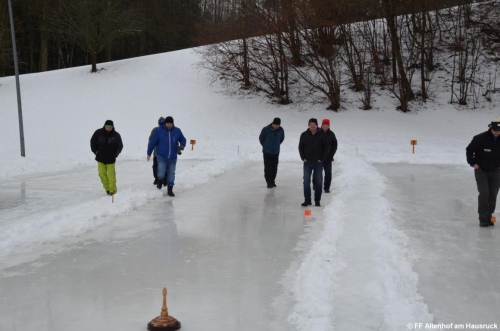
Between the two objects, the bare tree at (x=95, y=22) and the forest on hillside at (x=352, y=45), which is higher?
the bare tree at (x=95, y=22)

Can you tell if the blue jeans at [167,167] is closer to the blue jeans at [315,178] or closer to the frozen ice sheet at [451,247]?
the blue jeans at [315,178]

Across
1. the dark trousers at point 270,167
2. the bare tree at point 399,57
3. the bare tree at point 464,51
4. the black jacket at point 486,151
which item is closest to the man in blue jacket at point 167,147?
the dark trousers at point 270,167

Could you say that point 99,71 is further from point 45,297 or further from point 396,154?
point 45,297

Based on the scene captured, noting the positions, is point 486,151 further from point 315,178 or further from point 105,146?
point 105,146

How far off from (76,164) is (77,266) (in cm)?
1363

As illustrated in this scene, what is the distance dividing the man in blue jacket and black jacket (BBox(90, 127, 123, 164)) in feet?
2.53

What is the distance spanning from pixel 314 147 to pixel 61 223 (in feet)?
16.5

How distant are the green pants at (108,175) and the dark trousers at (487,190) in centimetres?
752

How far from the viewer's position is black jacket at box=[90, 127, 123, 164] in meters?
11.7

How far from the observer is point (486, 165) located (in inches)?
341

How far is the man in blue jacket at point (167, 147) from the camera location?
1181 centimetres

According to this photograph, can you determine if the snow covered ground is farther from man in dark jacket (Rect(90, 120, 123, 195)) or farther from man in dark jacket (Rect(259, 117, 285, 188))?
man in dark jacket (Rect(259, 117, 285, 188))

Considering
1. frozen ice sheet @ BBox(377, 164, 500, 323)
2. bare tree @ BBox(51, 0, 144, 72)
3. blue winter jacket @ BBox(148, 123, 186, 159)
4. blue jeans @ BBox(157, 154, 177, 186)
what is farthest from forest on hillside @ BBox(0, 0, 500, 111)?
blue jeans @ BBox(157, 154, 177, 186)

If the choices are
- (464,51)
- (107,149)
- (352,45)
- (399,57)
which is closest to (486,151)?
(107,149)
